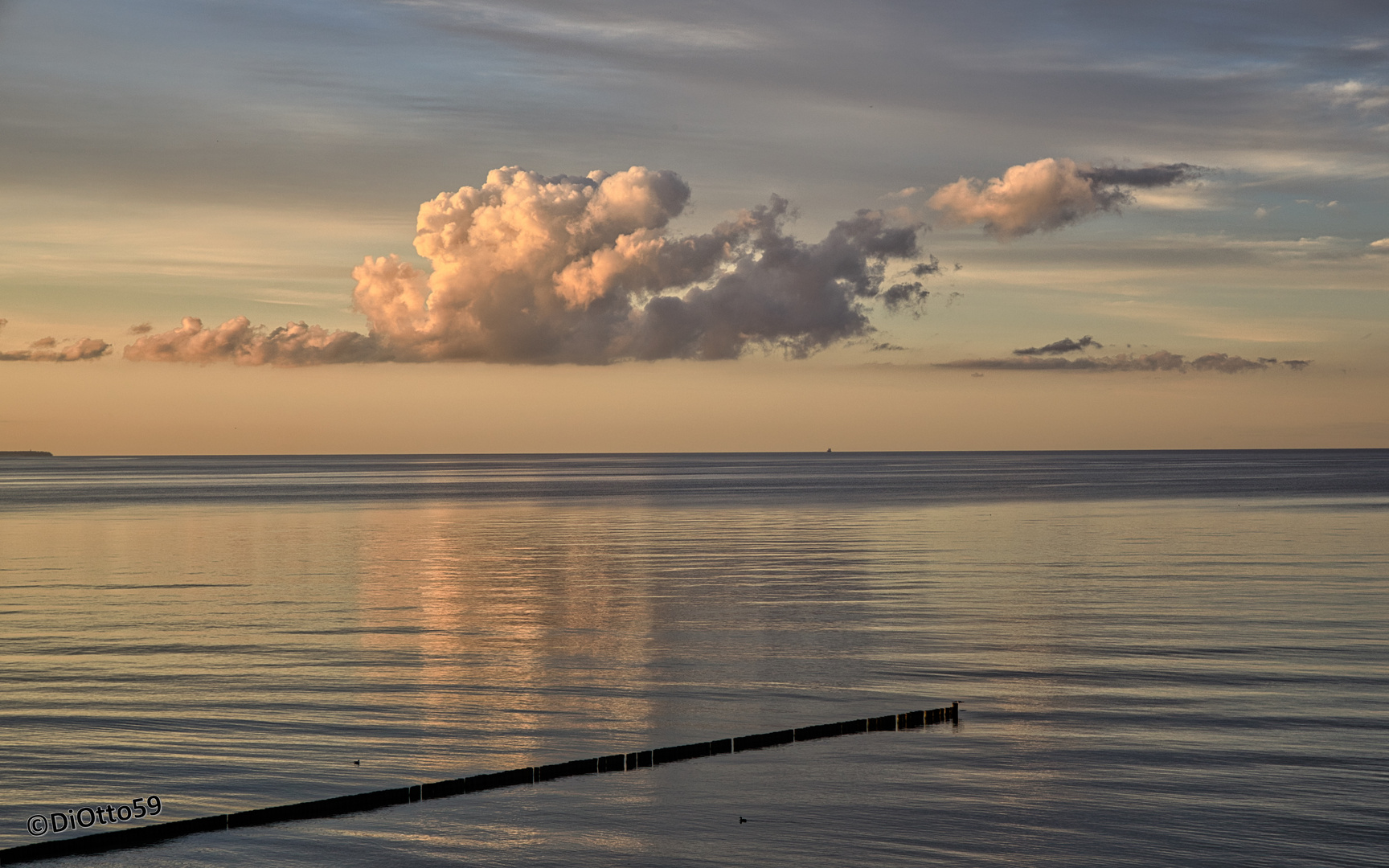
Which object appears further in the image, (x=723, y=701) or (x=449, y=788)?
(x=723, y=701)

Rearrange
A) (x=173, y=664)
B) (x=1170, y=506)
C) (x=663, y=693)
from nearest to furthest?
(x=663, y=693) → (x=173, y=664) → (x=1170, y=506)

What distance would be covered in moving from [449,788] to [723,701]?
713cm

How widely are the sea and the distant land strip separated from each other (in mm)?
264

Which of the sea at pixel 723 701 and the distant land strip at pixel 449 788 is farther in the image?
the sea at pixel 723 701

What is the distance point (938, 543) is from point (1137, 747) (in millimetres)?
42237

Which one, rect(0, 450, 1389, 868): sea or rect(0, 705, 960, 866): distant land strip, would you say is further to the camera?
rect(0, 450, 1389, 868): sea

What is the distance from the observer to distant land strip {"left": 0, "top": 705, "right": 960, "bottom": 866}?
1419 cm

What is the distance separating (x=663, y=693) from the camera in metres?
23.1

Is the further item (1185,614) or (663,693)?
(1185,614)

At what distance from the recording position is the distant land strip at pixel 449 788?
14.2 meters

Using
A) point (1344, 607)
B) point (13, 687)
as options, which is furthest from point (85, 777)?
point (1344, 607)

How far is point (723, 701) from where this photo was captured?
2238 cm

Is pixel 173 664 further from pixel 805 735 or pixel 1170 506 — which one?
pixel 1170 506

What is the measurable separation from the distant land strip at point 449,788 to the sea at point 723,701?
0.26 m
